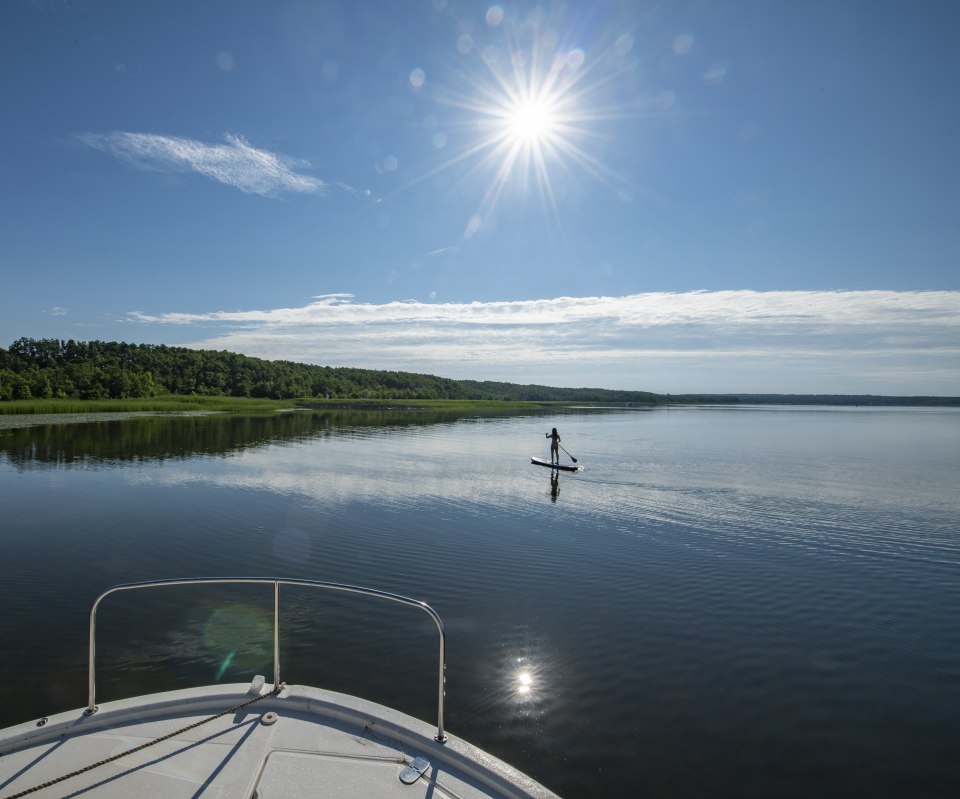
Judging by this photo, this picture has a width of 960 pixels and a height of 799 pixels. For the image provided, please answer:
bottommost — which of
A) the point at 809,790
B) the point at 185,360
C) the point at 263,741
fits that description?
the point at 809,790

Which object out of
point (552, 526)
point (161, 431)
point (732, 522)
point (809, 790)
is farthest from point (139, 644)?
point (161, 431)

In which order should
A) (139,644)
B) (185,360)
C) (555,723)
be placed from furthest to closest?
(185,360) < (139,644) < (555,723)

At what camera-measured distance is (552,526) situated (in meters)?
16.9

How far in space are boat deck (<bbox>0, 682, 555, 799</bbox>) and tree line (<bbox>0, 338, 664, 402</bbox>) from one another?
3935 inches

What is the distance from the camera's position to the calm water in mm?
6512

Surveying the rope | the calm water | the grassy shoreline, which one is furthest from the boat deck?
the grassy shoreline

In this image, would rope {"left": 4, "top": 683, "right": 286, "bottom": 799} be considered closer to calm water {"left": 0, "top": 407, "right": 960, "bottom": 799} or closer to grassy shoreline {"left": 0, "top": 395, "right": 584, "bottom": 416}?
calm water {"left": 0, "top": 407, "right": 960, "bottom": 799}

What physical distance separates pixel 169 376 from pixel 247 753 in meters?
135

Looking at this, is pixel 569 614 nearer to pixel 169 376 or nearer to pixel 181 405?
pixel 181 405

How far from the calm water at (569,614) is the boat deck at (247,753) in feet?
5.74

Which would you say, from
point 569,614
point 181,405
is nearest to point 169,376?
point 181,405

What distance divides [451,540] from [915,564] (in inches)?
440

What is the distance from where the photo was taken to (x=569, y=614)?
397 inches

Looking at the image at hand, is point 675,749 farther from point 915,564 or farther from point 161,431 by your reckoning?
point 161,431
